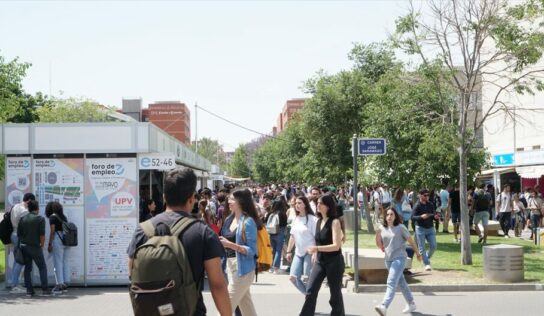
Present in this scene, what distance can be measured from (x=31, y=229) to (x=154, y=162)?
252cm

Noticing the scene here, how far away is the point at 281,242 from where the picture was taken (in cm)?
1491

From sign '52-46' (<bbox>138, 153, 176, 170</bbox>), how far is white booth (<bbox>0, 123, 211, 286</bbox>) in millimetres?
27

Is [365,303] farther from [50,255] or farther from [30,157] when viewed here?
[30,157]

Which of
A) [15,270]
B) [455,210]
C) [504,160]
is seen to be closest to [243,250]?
[15,270]

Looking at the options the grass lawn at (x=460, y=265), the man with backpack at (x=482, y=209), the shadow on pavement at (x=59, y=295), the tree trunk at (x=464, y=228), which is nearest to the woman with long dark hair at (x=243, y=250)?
the shadow on pavement at (x=59, y=295)

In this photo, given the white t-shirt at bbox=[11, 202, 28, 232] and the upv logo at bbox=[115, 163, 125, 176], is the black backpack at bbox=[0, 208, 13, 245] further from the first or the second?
the upv logo at bbox=[115, 163, 125, 176]

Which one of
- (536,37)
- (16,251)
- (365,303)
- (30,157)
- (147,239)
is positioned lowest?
(365,303)

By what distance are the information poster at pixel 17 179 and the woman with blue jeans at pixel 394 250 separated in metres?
6.91

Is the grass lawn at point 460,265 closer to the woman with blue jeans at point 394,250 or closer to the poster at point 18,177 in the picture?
A: the woman with blue jeans at point 394,250

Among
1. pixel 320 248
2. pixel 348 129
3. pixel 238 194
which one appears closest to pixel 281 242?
pixel 320 248

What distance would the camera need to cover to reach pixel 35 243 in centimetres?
1168

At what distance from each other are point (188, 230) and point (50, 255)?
374 inches

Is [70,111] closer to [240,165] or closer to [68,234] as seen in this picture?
[68,234]

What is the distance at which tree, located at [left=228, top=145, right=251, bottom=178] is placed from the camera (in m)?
130
